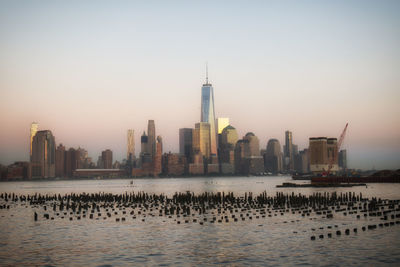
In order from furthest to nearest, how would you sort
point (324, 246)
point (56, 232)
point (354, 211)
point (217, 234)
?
point (354, 211) → point (56, 232) → point (217, 234) → point (324, 246)

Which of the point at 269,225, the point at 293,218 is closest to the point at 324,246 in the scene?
the point at 269,225

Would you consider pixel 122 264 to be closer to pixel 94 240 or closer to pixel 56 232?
pixel 94 240

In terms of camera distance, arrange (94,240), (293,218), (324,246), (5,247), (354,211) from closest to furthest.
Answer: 1. (324,246)
2. (5,247)
3. (94,240)
4. (293,218)
5. (354,211)

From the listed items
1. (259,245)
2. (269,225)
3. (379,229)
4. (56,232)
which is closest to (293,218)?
(269,225)

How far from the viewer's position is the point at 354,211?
3408 inches

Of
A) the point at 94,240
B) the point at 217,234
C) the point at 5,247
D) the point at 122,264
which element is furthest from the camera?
the point at 217,234

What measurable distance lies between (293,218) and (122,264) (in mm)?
42298

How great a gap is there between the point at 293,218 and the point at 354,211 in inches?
597

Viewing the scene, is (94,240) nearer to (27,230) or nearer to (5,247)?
(5,247)

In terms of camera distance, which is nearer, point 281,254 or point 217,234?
point 281,254

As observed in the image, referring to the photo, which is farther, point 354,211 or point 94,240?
point 354,211

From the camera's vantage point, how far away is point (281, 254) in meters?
47.7

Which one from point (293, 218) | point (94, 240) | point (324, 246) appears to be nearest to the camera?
point (324, 246)

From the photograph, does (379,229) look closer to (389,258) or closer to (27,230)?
(389,258)
